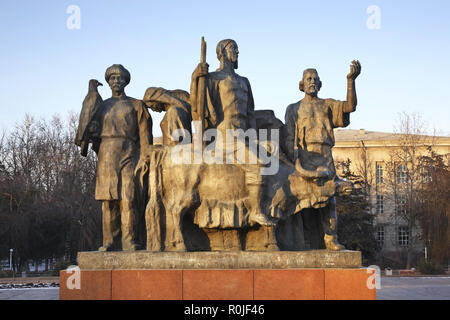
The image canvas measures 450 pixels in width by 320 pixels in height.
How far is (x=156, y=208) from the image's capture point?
8.42 m

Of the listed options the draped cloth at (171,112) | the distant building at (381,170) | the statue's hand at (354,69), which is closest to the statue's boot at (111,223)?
the draped cloth at (171,112)

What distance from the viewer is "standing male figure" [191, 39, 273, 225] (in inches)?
338

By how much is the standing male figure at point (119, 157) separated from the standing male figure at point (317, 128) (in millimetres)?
2270

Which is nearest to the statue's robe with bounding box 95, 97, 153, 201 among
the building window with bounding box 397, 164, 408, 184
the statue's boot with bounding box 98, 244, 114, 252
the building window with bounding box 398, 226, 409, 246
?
the statue's boot with bounding box 98, 244, 114, 252

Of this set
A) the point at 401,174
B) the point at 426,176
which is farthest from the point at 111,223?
the point at 401,174

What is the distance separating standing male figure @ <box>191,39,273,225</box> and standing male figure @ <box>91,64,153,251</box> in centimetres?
95

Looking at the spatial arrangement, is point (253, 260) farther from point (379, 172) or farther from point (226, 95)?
point (379, 172)

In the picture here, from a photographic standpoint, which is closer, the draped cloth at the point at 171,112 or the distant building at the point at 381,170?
the draped cloth at the point at 171,112

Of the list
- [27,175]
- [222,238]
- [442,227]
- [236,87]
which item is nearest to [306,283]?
[222,238]

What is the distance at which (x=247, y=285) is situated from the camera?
7.57m

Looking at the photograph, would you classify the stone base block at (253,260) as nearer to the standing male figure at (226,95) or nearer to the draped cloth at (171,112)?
the standing male figure at (226,95)

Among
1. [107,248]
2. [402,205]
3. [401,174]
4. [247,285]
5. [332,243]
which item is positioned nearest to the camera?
[247,285]

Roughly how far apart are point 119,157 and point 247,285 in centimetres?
278

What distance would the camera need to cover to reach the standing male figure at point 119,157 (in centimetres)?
857
